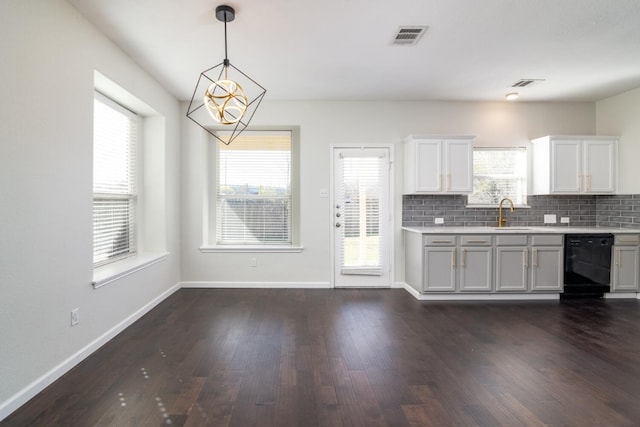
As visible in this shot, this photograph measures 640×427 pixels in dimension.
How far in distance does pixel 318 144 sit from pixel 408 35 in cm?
220

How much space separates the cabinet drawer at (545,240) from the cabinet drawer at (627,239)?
73cm

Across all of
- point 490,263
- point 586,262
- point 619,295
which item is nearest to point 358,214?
point 490,263

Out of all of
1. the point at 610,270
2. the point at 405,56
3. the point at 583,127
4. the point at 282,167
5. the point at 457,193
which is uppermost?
the point at 405,56

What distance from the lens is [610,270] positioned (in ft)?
14.8

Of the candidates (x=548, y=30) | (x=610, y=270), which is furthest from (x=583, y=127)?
(x=548, y=30)

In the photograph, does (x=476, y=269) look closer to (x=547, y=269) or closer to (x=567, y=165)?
(x=547, y=269)

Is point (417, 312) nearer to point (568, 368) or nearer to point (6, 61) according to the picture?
point (568, 368)

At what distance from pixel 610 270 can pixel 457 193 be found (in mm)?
2083

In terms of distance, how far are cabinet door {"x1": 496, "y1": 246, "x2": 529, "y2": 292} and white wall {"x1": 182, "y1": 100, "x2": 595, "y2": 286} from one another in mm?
1266

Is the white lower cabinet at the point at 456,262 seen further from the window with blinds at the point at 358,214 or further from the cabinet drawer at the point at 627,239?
the cabinet drawer at the point at 627,239

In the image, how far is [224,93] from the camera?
466 cm

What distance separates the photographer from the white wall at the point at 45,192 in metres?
2.07

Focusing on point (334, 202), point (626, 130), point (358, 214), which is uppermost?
point (626, 130)

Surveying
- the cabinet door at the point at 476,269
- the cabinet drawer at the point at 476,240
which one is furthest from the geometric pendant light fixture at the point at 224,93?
the cabinet door at the point at 476,269
